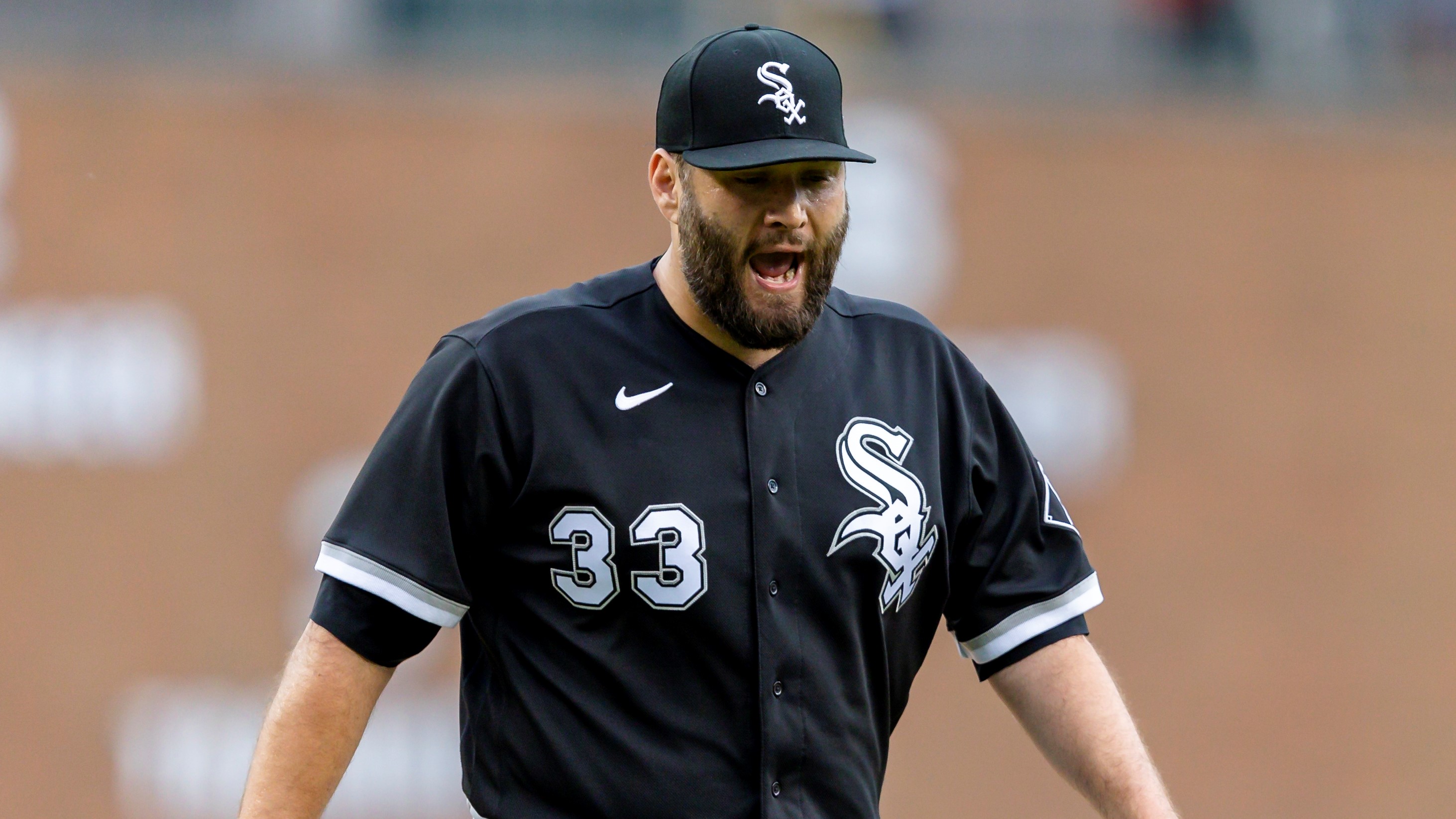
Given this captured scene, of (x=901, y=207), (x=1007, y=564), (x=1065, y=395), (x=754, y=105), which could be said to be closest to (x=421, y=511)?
(x=754, y=105)

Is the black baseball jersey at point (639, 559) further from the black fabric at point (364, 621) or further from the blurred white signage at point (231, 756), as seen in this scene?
the blurred white signage at point (231, 756)

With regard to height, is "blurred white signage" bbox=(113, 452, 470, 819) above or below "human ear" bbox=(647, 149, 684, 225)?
below

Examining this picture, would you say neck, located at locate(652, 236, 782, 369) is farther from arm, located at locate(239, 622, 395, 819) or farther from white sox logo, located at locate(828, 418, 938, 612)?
arm, located at locate(239, 622, 395, 819)

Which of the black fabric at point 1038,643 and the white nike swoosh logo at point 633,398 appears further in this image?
the black fabric at point 1038,643

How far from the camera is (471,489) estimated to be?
9.20ft

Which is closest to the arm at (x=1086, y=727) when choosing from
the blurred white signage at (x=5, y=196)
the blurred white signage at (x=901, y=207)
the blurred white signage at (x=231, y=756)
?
the blurred white signage at (x=231, y=756)

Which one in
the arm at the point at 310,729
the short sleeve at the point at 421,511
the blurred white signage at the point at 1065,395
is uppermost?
the short sleeve at the point at 421,511

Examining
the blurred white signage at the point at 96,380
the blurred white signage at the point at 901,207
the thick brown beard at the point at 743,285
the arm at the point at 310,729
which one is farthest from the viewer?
the blurred white signage at the point at 901,207

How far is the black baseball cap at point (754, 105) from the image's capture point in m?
2.82

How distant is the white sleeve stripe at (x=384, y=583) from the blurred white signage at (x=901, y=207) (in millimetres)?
6522

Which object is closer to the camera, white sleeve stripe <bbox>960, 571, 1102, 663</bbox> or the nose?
the nose

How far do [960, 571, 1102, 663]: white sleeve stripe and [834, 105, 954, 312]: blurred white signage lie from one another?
6057 millimetres

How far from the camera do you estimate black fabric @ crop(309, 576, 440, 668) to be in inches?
110

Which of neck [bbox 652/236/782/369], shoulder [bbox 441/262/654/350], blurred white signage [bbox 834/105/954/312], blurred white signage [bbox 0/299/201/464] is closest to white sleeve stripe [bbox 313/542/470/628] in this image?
shoulder [bbox 441/262/654/350]
